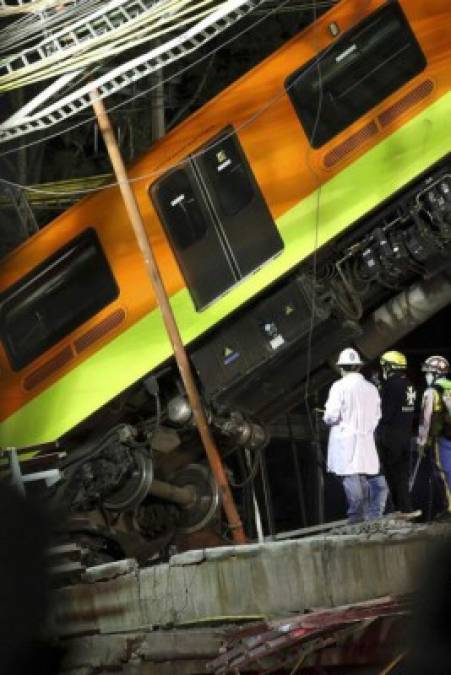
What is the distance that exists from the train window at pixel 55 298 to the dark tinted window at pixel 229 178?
124 cm

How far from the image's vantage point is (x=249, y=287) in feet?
40.0

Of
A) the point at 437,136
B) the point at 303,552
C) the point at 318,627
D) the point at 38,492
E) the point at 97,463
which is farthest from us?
the point at 97,463

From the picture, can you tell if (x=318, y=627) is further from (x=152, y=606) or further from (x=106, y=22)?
(x=106, y=22)

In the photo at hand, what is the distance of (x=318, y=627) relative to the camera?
7.39 metres

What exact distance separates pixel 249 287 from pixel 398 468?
2.21 meters

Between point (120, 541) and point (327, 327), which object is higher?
point (327, 327)

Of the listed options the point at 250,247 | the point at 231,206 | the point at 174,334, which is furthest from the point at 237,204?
the point at 174,334

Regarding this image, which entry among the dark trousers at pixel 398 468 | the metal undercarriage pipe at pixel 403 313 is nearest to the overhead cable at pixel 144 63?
the metal undercarriage pipe at pixel 403 313

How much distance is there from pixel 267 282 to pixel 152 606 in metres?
3.83

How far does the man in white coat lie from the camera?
38.0 ft

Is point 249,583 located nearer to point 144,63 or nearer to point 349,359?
point 349,359

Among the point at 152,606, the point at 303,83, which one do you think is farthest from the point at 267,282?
the point at 152,606

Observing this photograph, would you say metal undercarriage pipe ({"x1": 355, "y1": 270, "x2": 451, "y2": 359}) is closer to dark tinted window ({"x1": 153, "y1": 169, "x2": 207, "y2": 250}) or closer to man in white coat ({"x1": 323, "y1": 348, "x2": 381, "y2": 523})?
man in white coat ({"x1": 323, "y1": 348, "x2": 381, "y2": 523})

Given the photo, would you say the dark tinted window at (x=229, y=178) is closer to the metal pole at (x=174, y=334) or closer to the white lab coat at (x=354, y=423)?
the metal pole at (x=174, y=334)
